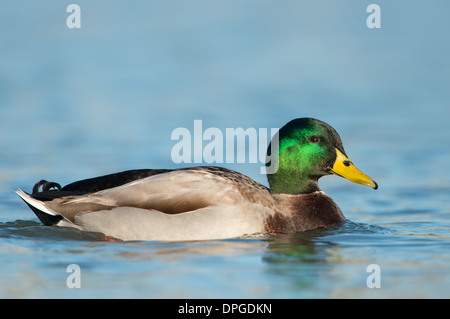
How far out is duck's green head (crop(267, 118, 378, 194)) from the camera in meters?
10.9

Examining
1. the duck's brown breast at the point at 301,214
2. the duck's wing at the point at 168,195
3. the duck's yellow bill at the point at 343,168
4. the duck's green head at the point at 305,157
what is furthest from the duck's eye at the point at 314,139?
the duck's wing at the point at 168,195

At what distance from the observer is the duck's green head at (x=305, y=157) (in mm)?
10945

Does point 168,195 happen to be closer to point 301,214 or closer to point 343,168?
point 301,214

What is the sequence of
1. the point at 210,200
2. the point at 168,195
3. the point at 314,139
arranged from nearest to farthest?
the point at 210,200 < the point at 168,195 < the point at 314,139

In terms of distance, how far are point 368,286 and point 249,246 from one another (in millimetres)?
1798

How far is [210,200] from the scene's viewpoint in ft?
33.7

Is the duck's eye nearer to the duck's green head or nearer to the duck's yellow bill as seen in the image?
the duck's green head

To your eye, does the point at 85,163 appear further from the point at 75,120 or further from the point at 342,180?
the point at 342,180

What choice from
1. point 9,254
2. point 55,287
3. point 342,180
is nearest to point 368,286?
point 55,287

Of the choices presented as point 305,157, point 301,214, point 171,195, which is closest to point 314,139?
point 305,157

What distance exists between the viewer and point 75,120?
56.0 feet

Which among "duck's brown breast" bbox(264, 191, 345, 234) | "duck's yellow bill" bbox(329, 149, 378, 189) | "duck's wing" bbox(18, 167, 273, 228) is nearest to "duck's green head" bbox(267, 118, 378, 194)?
"duck's yellow bill" bbox(329, 149, 378, 189)

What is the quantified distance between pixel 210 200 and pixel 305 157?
143cm

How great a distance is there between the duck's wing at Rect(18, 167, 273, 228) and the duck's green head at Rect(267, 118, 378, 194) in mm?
386
